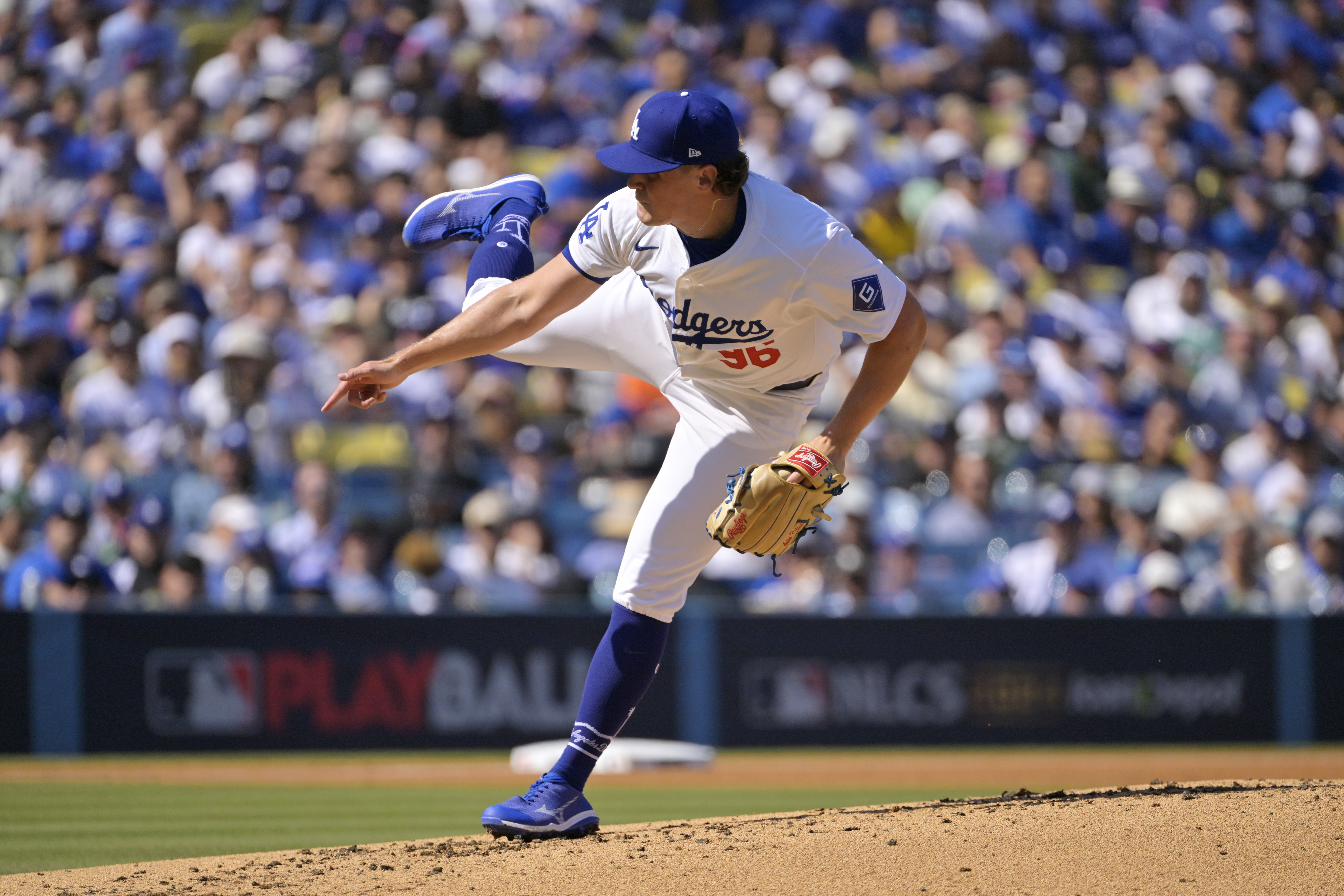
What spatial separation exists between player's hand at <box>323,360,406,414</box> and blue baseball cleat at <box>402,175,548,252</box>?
45.3 inches

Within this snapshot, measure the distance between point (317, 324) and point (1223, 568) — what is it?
639 centimetres

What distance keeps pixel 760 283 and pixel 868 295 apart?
0.29 m

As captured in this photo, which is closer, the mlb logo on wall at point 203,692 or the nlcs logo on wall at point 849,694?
the mlb logo on wall at point 203,692

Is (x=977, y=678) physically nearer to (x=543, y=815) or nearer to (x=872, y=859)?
(x=543, y=815)

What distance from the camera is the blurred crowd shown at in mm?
9836

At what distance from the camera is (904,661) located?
395 inches

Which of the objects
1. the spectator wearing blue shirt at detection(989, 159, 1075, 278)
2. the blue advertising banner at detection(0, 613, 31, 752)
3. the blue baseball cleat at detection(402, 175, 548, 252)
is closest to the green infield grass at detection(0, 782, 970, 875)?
the blue advertising banner at detection(0, 613, 31, 752)

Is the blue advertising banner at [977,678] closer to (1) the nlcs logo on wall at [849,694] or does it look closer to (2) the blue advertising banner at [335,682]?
(1) the nlcs logo on wall at [849,694]

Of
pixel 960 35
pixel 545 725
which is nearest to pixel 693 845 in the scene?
pixel 545 725

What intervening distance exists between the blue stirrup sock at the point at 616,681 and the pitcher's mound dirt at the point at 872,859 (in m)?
0.26

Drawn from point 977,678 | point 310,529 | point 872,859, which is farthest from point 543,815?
point 977,678

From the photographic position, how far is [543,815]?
14.3ft

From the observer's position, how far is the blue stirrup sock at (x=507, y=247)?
15.5 feet

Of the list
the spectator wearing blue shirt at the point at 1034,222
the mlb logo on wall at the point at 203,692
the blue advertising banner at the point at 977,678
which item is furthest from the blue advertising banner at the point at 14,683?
the spectator wearing blue shirt at the point at 1034,222
